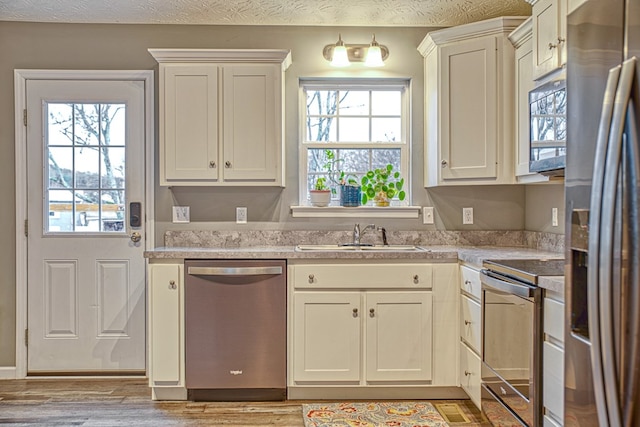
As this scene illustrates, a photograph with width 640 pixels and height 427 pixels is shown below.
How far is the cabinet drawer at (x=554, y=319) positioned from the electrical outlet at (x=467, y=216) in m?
1.59

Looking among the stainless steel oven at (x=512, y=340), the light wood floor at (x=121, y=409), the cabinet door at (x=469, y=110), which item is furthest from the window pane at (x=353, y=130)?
the light wood floor at (x=121, y=409)

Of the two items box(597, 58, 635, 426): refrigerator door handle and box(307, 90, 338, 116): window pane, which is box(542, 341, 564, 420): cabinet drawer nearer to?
box(597, 58, 635, 426): refrigerator door handle

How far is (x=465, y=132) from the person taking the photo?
3.16 meters

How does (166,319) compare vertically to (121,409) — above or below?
above

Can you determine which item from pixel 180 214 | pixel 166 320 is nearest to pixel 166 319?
pixel 166 320

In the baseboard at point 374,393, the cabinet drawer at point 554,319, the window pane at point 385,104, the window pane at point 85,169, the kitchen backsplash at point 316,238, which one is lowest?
the baseboard at point 374,393

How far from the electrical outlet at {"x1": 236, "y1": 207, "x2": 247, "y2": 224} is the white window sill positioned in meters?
0.33

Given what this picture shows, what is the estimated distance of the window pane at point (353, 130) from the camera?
3619 mm

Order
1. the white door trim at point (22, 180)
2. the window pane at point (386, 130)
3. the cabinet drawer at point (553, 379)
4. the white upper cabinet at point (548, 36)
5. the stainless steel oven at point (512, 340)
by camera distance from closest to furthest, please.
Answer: the cabinet drawer at point (553, 379), the stainless steel oven at point (512, 340), the white upper cabinet at point (548, 36), the white door trim at point (22, 180), the window pane at point (386, 130)

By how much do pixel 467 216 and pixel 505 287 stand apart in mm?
1351

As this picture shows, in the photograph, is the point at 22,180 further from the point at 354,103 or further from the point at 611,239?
the point at 611,239

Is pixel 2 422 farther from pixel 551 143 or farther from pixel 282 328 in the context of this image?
pixel 551 143

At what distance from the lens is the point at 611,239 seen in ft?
4.05

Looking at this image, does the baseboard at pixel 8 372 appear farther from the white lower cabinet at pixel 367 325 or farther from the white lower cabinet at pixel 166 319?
the white lower cabinet at pixel 367 325
